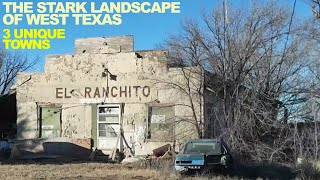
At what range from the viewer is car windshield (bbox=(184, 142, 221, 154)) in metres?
18.1

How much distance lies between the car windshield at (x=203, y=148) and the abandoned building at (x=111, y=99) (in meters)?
5.30

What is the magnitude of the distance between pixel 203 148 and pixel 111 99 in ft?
27.1

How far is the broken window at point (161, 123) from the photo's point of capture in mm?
24609

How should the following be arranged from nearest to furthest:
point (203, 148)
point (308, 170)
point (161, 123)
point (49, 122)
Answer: point (203, 148) < point (308, 170) < point (161, 123) < point (49, 122)

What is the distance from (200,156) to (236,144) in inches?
247

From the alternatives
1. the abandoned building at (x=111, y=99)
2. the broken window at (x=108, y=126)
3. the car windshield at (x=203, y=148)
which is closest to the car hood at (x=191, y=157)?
the car windshield at (x=203, y=148)

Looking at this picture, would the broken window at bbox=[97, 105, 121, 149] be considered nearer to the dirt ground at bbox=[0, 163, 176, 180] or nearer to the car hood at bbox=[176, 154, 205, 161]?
the dirt ground at bbox=[0, 163, 176, 180]

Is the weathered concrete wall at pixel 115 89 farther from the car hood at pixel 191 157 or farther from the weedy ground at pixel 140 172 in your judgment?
the car hood at pixel 191 157

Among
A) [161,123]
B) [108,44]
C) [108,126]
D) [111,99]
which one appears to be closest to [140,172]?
[161,123]

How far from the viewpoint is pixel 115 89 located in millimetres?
25562

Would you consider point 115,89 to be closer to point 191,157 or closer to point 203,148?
point 203,148

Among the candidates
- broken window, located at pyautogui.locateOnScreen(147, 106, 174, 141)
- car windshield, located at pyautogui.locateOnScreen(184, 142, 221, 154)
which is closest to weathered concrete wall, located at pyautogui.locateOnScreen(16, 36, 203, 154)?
broken window, located at pyautogui.locateOnScreen(147, 106, 174, 141)

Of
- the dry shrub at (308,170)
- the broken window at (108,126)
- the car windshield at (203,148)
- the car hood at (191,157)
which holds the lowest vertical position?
the dry shrub at (308,170)

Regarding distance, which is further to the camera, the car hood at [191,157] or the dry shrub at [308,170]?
the dry shrub at [308,170]
